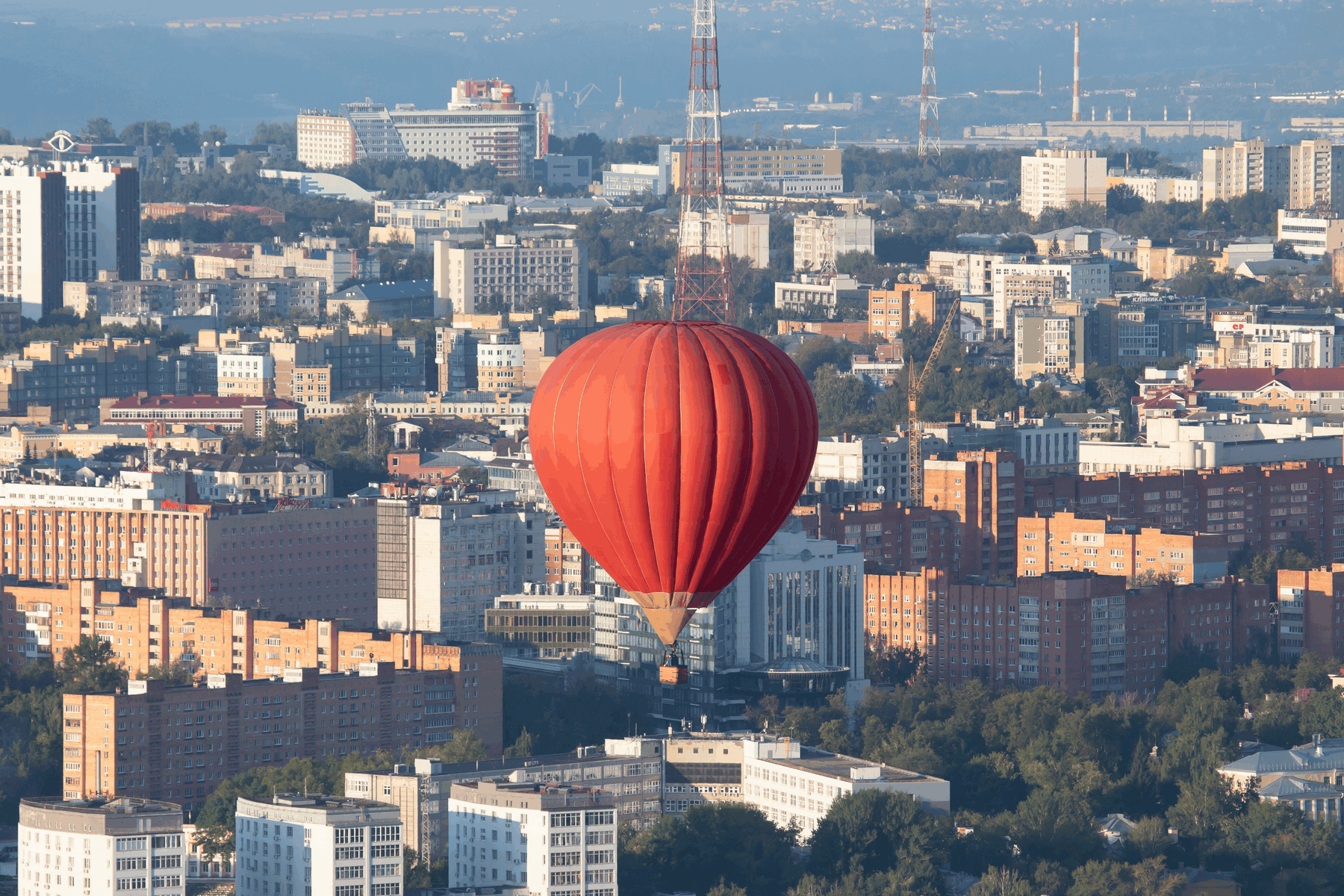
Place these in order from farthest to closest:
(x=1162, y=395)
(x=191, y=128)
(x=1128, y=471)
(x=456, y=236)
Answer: (x=191, y=128) < (x=456, y=236) < (x=1162, y=395) < (x=1128, y=471)

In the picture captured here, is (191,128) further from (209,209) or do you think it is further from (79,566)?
Result: (79,566)

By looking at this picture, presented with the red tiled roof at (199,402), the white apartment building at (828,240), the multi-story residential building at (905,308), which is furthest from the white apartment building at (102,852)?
the white apartment building at (828,240)

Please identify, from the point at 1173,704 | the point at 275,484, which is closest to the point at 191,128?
the point at 275,484

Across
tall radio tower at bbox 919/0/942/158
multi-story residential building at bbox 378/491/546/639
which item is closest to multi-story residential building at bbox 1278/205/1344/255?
tall radio tower at bbox 919/0/942/158

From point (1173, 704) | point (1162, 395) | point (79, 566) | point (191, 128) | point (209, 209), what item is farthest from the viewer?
point (191, 128)

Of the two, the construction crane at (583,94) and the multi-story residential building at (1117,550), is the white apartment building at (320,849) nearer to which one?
the multi-story residential building at (1117,550)

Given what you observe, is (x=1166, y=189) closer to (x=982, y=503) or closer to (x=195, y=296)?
(x=195, y=296)
